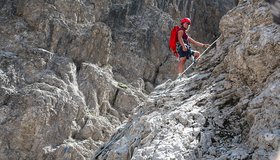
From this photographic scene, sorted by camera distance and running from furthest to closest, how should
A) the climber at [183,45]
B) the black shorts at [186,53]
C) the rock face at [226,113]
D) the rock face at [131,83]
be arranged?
the black shorts at [186,53], the climber at [183,45], the rock face at [131,83], the rock face at [226,113]

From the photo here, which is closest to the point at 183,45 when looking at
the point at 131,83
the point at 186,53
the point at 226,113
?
the point at 186,53

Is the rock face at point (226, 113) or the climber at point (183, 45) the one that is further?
the climber at point (183, 45)

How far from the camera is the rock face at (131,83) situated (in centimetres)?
532

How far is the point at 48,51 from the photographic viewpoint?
25.1 metres

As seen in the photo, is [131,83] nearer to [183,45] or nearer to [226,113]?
[183,45]

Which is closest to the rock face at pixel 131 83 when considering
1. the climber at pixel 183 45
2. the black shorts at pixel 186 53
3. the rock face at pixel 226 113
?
the rock face at pixel 226 113

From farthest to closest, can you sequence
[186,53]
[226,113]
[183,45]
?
[186,53] < [183,45] < [226,113]

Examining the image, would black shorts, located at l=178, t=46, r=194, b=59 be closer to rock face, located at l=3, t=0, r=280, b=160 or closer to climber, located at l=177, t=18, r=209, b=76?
climber, located at l=177, t=18, r=209, b=76

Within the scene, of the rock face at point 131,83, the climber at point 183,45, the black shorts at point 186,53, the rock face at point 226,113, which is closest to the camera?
the rock face at point 226,113

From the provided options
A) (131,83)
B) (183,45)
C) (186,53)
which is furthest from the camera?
(131,83)

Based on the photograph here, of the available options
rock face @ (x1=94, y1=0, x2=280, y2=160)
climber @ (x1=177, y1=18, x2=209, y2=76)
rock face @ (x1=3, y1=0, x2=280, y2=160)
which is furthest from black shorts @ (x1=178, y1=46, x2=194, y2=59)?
rock face @ (x1=94, y1=0, x2=280, y2=160)

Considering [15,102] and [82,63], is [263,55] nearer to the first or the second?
[15,102]

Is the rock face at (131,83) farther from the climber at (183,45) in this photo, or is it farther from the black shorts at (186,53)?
the black shorts at (186,53)

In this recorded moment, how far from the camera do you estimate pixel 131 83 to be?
27.6 metres
